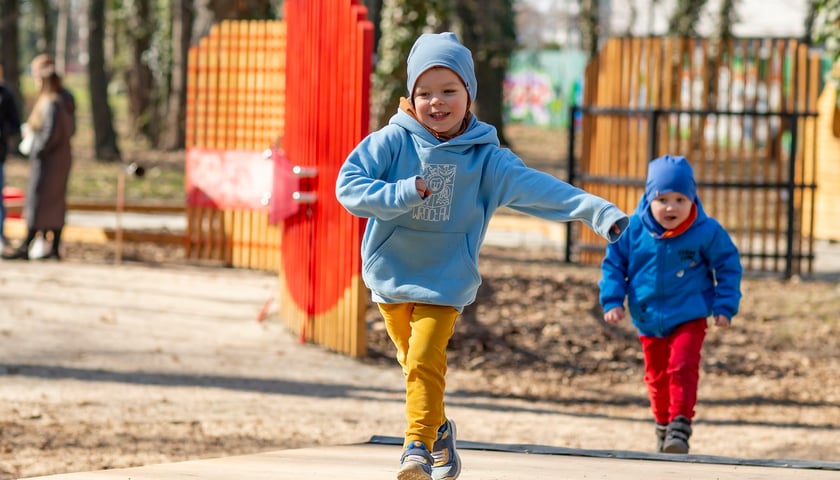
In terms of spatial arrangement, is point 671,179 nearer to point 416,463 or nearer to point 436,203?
point 436,203

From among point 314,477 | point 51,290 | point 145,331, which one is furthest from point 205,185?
point 314,477

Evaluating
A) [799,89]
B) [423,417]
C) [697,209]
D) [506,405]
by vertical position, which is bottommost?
[506,405]

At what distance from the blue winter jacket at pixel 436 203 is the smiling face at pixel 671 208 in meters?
1.65

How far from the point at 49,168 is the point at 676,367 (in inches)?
357

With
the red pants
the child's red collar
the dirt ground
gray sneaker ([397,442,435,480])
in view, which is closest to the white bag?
the dirt ground

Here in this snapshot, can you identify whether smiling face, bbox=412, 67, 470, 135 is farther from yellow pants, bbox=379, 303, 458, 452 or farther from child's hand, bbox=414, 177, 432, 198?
yellow pants, bbox=379, 303, 458, 452

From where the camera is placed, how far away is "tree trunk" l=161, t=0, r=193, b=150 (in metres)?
30.2

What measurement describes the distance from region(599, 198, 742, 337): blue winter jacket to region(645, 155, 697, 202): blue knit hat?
162 millimetres

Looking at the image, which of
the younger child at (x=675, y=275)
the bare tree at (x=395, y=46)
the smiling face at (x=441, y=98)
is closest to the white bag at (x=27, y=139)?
the bare tree at (x=395, y=46)

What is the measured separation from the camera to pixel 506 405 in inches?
340

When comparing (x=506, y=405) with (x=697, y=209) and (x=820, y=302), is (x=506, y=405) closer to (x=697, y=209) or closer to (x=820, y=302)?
(x=697, y=209)

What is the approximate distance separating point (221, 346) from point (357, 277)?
1.42m

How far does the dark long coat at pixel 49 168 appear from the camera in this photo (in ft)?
45.1

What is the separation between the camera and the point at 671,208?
635 cm
